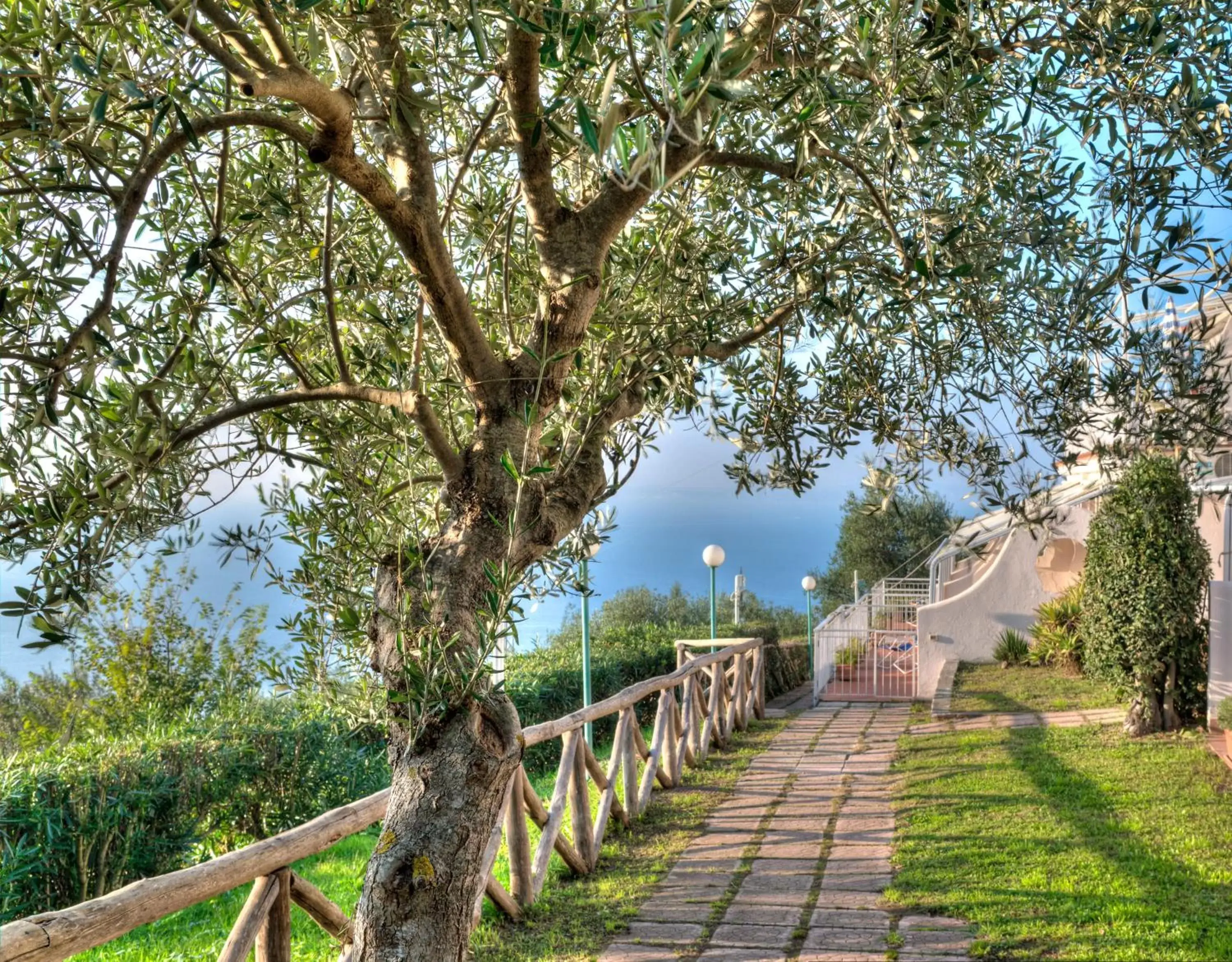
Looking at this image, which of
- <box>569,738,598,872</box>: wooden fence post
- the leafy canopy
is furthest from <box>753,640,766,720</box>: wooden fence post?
the leafy canopy

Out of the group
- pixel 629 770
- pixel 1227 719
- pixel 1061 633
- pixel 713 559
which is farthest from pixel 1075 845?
pixel 713 559

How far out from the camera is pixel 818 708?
14.9 metres

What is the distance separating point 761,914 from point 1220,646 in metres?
5.87

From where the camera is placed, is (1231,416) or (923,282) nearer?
(923,282)

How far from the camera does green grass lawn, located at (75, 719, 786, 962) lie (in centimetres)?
556

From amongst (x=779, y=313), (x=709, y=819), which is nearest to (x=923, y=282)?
(x=779, y=313)

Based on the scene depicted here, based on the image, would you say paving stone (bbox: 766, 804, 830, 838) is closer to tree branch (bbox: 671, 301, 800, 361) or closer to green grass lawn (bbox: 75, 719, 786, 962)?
green grass lawn (bbox: 75, 719, 786, 962)

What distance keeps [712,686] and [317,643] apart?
896 cm

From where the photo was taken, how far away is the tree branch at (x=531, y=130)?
2.43 metres

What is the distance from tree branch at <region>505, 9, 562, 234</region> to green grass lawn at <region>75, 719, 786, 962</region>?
356cm

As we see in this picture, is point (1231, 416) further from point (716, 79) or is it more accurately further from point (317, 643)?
point (317, 643)

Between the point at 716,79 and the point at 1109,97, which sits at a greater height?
the point at 1109,97

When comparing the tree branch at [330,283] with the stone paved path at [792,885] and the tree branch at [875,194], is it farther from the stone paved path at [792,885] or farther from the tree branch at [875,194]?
the stone paved path at [792,885]

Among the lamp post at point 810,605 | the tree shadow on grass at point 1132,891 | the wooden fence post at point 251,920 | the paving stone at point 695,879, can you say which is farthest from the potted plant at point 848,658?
the wooden fence post at point 251,920
